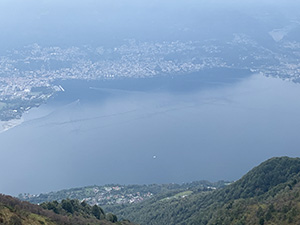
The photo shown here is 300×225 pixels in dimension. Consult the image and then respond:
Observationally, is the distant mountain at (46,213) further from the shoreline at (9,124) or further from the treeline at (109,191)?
the shoreline at (9,124)

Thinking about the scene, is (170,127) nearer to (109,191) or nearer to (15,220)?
(109,191)

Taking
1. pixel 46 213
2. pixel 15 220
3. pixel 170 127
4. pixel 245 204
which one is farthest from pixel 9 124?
pixel 15 220

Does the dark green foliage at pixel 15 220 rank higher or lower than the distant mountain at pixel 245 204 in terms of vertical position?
higher

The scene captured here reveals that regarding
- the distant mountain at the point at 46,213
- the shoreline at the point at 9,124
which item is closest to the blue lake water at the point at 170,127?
the shoreline at the point at 9,124

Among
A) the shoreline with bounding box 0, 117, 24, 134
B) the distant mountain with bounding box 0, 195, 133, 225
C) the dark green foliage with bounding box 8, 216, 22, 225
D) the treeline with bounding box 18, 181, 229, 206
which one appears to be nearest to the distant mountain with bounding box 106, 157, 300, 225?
the distant mountain with bounding box 0, 195, 133, 225

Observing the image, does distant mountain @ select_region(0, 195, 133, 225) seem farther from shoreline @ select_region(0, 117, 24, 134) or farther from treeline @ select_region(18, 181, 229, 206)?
shoreline @ select_region(0, 117, 24, 134)

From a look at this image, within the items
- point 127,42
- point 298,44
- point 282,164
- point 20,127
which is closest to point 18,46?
point 127,42
